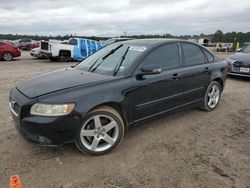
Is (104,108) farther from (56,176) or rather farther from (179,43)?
(179,43)

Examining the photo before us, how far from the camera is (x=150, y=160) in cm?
332

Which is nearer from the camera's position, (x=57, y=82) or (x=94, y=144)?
(x=94, y=144)

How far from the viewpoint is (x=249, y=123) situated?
4668 millimetres

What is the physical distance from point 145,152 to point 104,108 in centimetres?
88

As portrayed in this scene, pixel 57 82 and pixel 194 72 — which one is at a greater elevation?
pixel 194 72

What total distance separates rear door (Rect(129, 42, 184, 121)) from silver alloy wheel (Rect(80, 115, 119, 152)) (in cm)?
45

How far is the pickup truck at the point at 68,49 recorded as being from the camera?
1545cm

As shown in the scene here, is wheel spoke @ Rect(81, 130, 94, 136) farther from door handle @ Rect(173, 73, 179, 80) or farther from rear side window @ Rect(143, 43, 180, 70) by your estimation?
door handle @ Rect(173, 73, 179, 80)

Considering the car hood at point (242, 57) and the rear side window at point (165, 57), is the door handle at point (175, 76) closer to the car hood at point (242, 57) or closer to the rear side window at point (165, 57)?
the rear side window at point (165, 57)

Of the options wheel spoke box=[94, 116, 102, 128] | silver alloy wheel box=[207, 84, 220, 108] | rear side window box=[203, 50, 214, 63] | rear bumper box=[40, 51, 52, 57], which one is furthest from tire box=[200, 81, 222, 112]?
rear bumper box=[40, 51, 52, 57]

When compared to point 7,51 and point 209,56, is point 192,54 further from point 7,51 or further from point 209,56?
point 7,51

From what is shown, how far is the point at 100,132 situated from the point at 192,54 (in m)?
2.53

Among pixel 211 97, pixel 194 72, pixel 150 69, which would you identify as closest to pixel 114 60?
pixel 150 69

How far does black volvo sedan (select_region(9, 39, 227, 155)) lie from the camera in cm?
306
